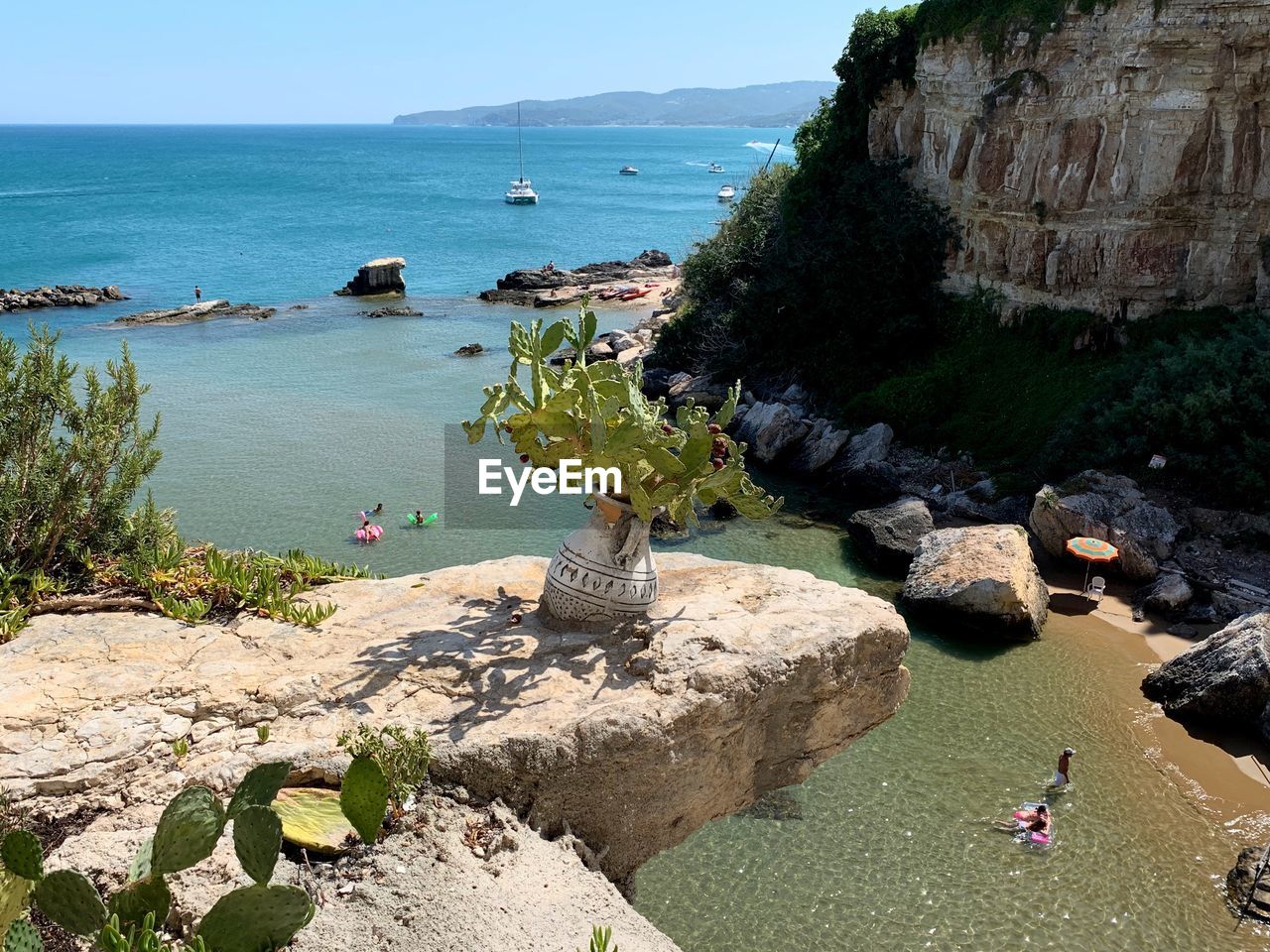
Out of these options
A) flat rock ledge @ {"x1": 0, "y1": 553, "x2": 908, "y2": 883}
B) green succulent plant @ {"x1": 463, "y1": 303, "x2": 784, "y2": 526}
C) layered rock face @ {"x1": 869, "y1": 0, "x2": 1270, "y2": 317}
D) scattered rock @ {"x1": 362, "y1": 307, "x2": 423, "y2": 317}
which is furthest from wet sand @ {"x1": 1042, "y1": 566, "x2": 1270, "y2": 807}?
scattered rock @ {"x1": 362, "y1": 307, "x2": 423, "y2": 317}

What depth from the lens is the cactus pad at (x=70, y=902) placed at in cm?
589

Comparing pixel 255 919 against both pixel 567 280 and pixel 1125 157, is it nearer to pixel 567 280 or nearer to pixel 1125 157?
pixel 1125 157

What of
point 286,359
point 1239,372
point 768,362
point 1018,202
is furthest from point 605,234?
point 1239,372

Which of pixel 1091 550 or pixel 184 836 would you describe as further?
pixel 1091 550

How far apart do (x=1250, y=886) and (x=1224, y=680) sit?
176 inches

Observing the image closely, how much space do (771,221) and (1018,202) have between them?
1077 cm

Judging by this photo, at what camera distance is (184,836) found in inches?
244

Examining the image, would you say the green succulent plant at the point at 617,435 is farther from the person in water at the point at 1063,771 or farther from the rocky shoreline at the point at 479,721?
the person in water at the point at 1063,771

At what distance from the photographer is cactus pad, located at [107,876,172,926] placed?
6.10 m

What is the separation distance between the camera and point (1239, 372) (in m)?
21.9

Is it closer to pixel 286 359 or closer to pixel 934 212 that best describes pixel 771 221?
pixel 934 212

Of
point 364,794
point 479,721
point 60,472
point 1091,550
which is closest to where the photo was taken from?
point 364,794

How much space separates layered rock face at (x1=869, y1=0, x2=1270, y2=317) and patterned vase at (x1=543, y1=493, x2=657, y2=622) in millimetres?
21481

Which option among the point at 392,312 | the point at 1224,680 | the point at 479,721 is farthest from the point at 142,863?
the point at 392,312
